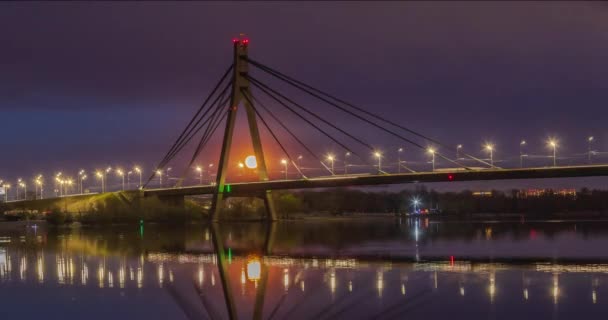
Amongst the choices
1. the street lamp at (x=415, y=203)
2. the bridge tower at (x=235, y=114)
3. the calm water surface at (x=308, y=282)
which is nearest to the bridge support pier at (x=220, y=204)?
the bridge tower at (x=235, y=114)

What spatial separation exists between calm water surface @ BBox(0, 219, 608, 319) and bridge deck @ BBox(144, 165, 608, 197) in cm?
1331

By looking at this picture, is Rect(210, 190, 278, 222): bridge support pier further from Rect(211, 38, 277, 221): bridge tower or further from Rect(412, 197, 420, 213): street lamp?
Rect(412, 197, 420, 213): street lamp

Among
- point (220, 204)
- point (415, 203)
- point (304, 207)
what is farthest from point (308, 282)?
point (415, 203)

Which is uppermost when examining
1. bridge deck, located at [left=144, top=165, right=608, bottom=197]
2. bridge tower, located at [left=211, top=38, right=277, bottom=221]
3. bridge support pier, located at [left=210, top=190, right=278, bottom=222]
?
bridge tower, located at [left=211, top=38, right=277, bottom=221]

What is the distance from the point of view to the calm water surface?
1836 centimetres

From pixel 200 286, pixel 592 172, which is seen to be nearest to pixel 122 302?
pixel 200 286

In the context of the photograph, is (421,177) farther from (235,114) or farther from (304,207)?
(304,207)

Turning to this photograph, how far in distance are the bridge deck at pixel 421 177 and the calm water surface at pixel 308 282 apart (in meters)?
13.3

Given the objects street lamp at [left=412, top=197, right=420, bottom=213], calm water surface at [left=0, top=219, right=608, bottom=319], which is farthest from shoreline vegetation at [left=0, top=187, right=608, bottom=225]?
calm water surface at [left=0, top=219, right=608, bottom=319]

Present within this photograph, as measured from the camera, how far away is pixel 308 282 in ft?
76.0

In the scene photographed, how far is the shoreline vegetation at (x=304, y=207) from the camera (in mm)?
74500

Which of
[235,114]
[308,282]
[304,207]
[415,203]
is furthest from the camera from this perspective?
[415,203]

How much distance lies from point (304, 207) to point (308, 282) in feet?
266

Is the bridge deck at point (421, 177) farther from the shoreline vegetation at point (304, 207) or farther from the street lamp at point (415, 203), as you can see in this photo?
the street lamp at point (415, 203)
